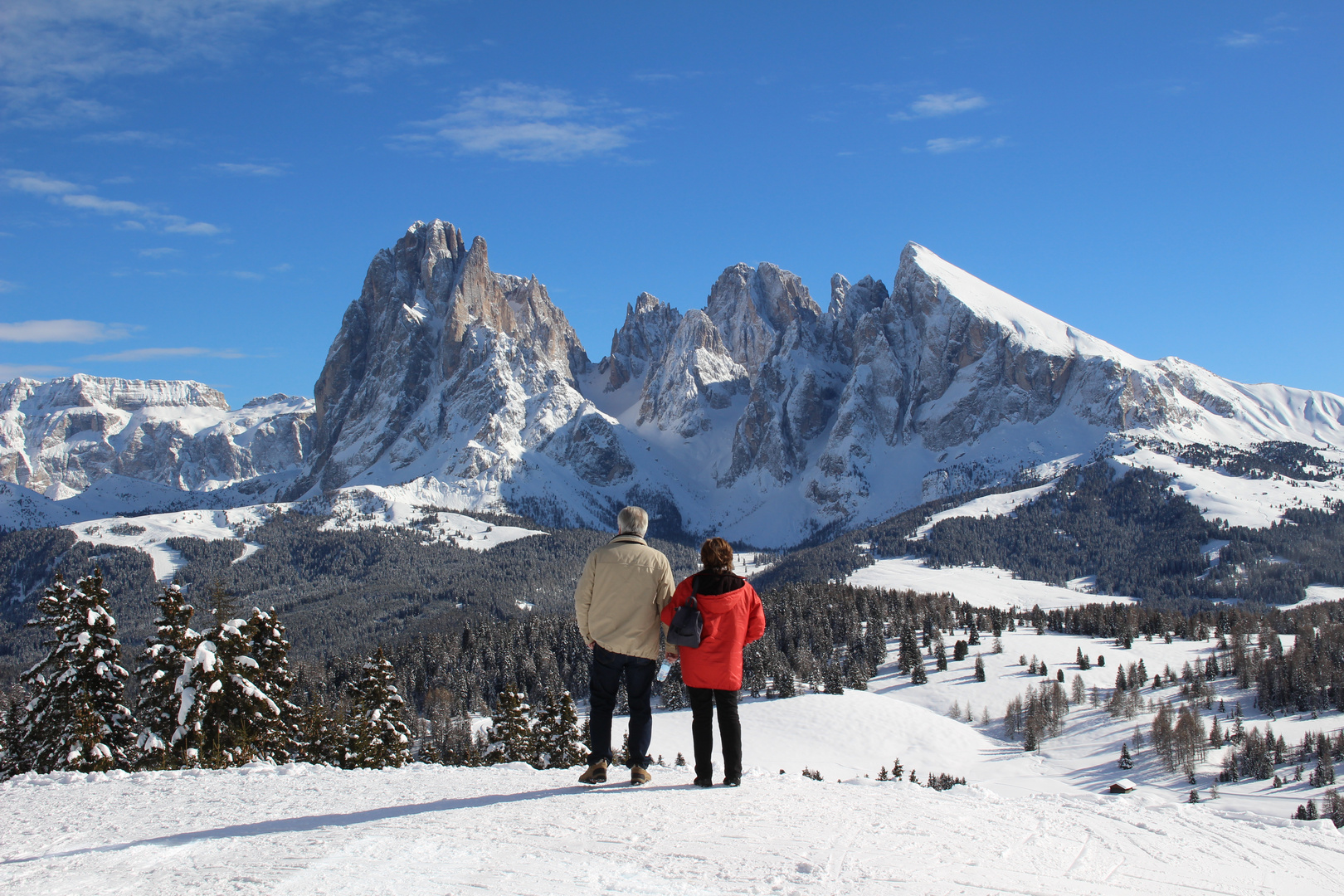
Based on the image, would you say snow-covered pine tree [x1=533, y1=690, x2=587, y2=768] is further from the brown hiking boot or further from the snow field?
the brown hiking boot

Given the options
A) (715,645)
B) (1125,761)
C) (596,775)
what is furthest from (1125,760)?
(715,645)

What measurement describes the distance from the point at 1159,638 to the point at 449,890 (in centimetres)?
14040

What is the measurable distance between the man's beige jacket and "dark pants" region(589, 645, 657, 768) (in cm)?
17

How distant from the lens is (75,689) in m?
26.2

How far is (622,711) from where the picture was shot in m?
93.1

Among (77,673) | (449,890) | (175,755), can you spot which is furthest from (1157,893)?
(77,673)

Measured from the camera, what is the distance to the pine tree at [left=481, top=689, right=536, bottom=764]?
134 feet

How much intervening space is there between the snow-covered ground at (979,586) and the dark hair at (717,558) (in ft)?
525

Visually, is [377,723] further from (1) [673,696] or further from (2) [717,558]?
(1) [673,696]

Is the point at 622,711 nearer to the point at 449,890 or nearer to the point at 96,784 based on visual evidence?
the point at 96,784

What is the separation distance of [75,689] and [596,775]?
902 inches

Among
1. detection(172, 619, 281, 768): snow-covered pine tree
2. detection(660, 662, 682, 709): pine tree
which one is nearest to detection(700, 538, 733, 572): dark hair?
detection(172, 619, 281, 768): snow-covered pine tree

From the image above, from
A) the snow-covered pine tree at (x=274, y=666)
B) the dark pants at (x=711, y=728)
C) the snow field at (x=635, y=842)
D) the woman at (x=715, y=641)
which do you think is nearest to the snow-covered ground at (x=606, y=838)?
the snow field at (x=635, y=842)

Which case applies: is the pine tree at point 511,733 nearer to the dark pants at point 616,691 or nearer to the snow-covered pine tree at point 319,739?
the snow-covered pine tree at point 319,739
